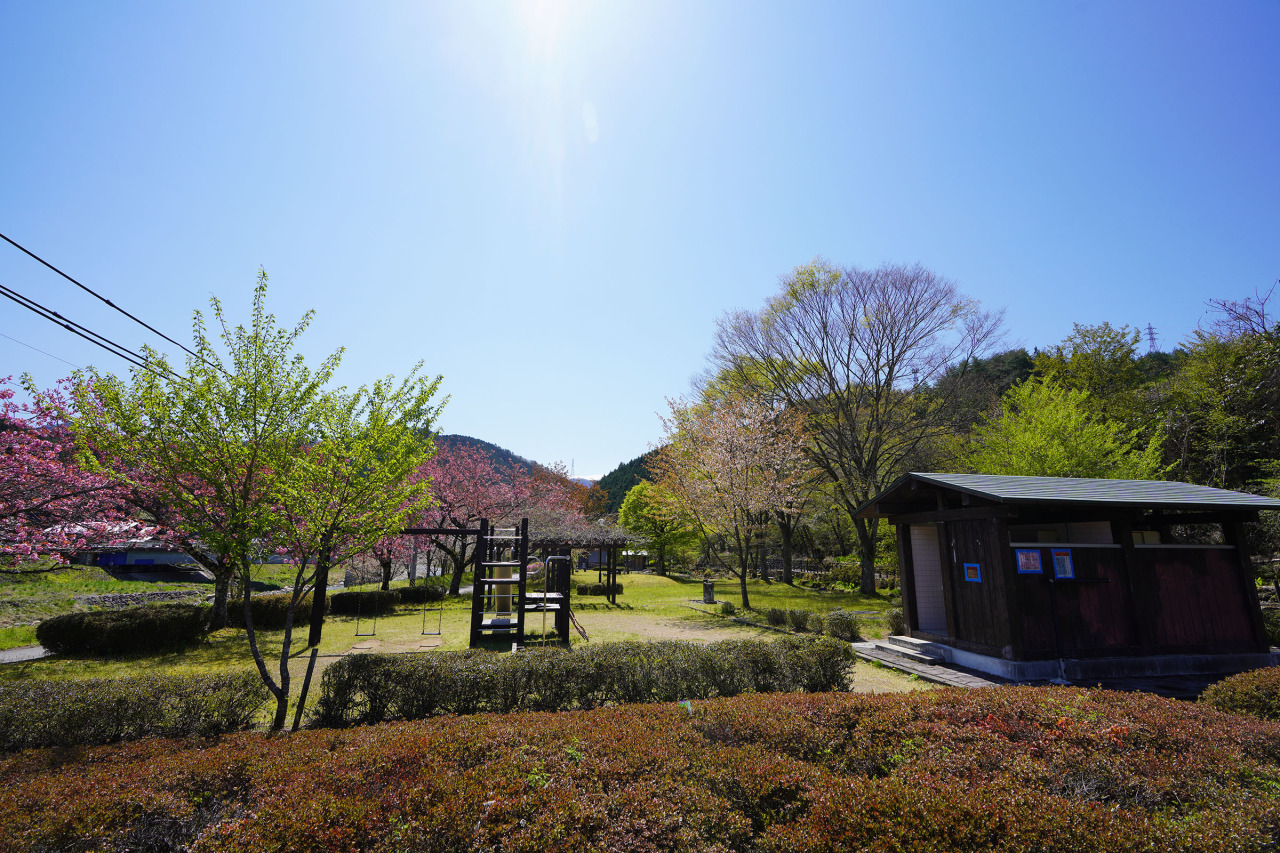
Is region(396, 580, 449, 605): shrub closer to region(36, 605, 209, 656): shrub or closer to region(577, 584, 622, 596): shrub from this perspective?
region(577, 584, 622, 596): shrub

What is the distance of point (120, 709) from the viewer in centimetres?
545

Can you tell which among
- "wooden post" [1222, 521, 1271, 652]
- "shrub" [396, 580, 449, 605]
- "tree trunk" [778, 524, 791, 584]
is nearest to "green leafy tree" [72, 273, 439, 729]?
"wooden post" [1222, 521, 1271, 652]

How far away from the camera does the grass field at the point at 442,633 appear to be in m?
10.1

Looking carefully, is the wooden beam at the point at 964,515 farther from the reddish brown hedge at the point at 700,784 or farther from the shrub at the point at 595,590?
the shrub at the point at 595,590

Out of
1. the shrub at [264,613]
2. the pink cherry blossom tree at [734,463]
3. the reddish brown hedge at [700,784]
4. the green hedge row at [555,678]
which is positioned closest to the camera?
the reddish brown hedge at [700,784]

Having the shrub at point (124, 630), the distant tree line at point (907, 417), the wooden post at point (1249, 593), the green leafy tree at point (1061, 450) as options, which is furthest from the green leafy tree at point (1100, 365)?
the shrub at point (124, 630)

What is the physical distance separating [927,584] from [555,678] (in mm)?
9213

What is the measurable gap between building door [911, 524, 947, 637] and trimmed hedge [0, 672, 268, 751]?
Result: 12.0 meters

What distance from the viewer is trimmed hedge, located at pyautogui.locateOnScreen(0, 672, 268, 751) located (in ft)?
16.8

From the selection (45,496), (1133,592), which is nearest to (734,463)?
(1133,592)

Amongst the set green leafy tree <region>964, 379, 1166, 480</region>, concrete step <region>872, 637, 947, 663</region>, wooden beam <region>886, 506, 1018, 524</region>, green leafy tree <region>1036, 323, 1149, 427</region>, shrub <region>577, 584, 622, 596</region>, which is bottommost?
shrub <region>577, 584, 622, 596</region>

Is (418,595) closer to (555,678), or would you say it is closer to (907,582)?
(555,678)

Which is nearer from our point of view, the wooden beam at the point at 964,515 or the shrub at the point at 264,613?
the wooden beam at the point at 964,515

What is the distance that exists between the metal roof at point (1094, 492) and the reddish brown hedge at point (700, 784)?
4440 millimetres
